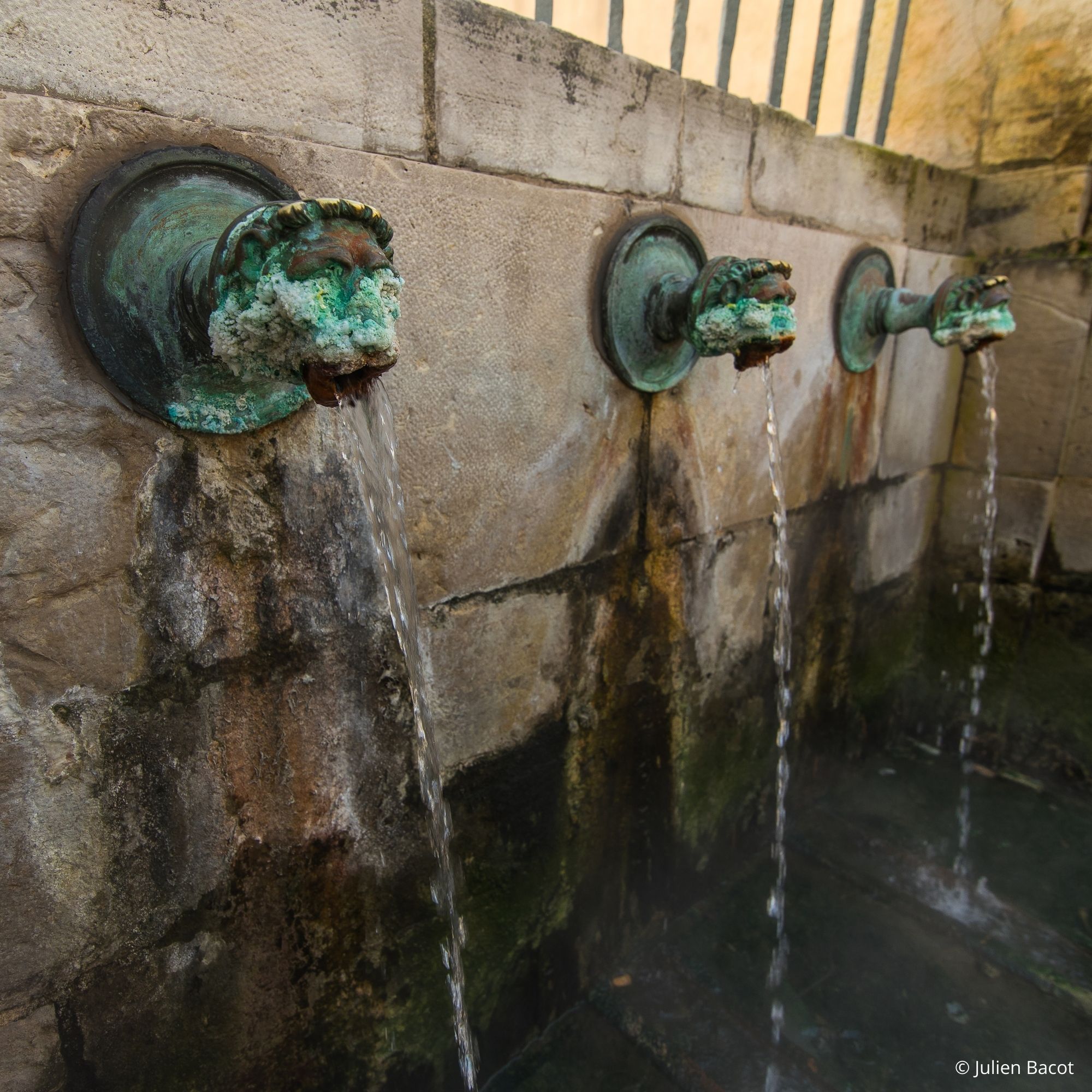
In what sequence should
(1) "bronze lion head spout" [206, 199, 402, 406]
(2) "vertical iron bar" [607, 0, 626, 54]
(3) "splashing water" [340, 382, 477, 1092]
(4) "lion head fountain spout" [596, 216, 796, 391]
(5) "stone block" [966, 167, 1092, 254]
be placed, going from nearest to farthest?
(1) "bronze lion head spout" [206, 199, 402, 406]
(3) "splashing water" [340, 382, 477, 1092]
(4) "lion head fountain spout" [596, 216, 796, 391]
(2) "vertical iron bar" [607, 0, 626, 54]
(5) "stone block" [966, 167, 1092, 254]

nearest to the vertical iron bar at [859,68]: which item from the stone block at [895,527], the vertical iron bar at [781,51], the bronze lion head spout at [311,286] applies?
the vertical iron bar at [781,51]

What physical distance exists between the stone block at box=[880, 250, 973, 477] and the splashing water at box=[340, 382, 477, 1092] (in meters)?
2.46

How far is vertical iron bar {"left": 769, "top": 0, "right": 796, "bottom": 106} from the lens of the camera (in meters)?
2.55

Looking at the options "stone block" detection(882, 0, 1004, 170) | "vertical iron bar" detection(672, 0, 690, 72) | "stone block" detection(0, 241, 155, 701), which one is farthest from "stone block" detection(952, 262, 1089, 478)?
"stone block" detection(0, 241, 155, 701)

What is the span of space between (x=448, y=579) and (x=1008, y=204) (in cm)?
315

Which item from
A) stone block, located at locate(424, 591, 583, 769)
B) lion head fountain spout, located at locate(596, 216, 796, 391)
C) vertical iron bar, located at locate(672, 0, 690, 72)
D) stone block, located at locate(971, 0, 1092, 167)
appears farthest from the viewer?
stone block, located at locate(971, 0, 1092, 167)

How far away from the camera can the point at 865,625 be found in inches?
140

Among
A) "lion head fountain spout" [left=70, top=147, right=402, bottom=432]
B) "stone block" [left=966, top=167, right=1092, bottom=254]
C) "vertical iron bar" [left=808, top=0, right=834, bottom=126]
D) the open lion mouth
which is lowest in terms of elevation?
the open lion mouth

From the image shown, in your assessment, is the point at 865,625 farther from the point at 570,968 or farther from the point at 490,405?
the point at 490,405

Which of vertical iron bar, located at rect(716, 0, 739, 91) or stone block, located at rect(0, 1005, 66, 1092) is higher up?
vertical iron bar, located at rect(716, 0, 739, 91)

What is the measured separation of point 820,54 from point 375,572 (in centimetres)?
256

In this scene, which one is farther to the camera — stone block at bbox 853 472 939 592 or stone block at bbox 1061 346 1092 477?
stone block at bbox 853 472 939 592

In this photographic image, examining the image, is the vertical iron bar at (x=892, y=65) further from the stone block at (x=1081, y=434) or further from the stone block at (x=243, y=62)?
the stone block at (x=243, y=62)

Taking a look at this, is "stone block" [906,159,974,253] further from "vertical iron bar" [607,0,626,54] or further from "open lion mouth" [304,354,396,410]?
"open lion mouth" [304,354,396,410]
